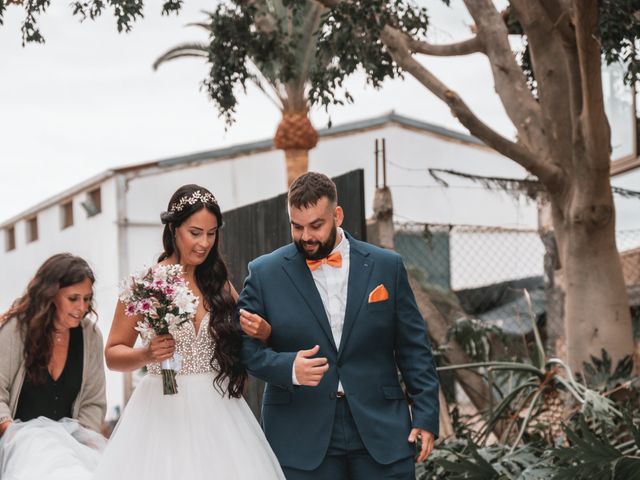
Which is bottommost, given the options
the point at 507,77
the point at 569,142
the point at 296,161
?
the point at 569,142

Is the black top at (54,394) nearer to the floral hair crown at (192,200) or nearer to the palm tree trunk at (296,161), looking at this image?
the floral hair crown at (192,200)

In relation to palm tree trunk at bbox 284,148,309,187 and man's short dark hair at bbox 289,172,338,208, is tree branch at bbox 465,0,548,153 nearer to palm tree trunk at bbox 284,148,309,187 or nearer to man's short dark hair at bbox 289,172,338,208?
man's short dark hair at bbox 289,172,338,208

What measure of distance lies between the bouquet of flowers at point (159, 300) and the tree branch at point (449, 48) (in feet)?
15.8

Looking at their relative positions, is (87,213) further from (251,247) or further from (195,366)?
(195,366)

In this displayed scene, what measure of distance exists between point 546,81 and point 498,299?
19.5 feet

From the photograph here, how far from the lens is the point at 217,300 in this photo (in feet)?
14.6

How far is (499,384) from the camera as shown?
326 inches

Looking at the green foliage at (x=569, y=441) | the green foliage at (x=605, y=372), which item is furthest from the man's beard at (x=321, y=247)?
the green foliage at (x=605, y=372)

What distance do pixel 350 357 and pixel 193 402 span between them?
75cm

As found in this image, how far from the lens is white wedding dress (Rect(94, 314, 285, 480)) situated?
13.7 feet

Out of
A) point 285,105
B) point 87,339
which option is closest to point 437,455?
point 87,339

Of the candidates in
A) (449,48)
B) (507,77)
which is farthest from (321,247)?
(449,48)

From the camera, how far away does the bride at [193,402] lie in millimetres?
4184

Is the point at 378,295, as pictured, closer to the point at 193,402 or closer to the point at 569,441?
the point at 193,402
